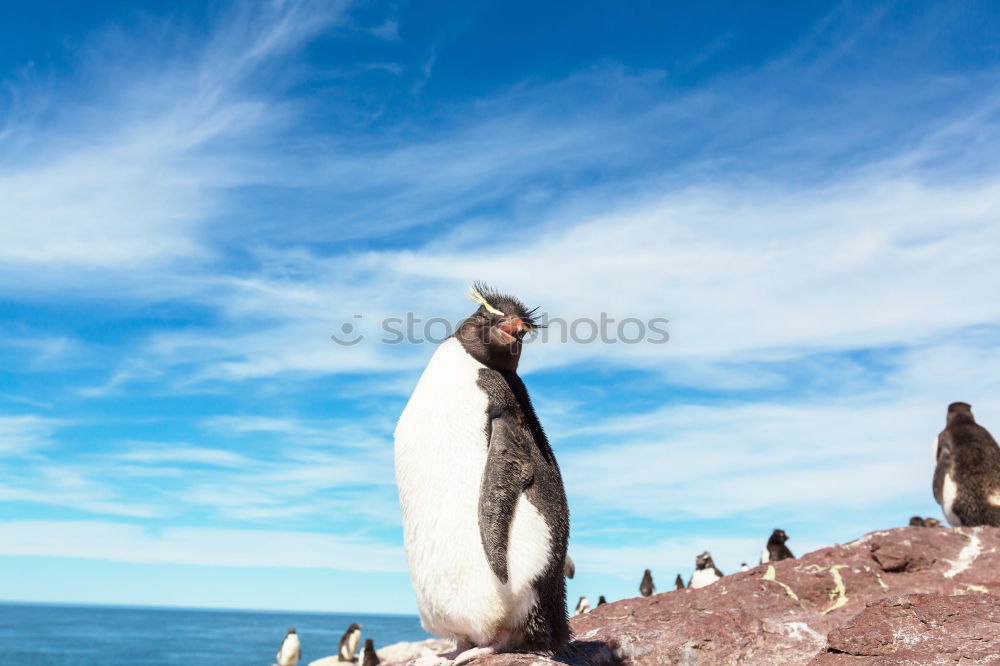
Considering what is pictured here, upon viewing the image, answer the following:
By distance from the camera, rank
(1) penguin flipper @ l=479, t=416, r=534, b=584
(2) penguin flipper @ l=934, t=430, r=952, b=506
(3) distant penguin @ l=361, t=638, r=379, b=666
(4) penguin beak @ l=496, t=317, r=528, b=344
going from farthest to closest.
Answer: (3) distant penguin @ l=361, t=638, r=379, b=666 < (2) penguin flipper @ l=934, t=430, r=952, b=506 < (4) penguin beak @ l=496, t=317, r=528, b=344 < (1) penguin flipper @ l=479, t=416, r=534, b=584

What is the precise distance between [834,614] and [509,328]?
14.9 feet

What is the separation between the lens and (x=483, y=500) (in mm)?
5828

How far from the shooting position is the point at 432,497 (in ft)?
Result: 19.8

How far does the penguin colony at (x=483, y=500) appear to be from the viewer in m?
5.82

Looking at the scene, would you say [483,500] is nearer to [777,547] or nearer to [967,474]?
[967,474]

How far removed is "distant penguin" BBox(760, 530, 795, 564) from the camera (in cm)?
1977

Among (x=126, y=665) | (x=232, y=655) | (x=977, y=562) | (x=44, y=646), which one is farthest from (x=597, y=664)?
(x=44, y=646)

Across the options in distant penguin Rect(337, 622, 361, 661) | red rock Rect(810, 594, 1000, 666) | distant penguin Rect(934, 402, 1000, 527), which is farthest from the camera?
distant penguin Rect(337, 622, 361, 661)

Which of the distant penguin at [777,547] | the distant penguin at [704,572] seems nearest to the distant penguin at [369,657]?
the distant penguin at [704,572]

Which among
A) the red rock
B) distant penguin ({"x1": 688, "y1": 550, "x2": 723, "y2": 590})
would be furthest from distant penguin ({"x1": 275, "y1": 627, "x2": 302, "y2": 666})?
the red rock

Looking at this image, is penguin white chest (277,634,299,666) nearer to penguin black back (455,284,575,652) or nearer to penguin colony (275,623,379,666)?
penguin colony (275,623,379,666)

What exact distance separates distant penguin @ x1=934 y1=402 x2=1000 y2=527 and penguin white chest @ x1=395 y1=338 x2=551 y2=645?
431 inches

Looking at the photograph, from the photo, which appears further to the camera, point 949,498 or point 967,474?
point 949,498

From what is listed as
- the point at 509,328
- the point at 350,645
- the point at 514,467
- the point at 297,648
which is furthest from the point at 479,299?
the point at 350,645
